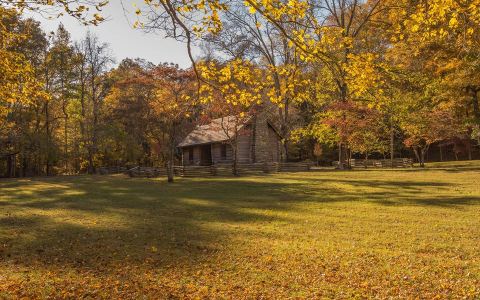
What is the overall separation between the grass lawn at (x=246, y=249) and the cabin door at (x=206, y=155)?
2797 centimetres

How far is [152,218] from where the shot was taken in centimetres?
1226

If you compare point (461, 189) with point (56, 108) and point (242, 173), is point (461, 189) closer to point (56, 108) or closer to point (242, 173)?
point (242, 173)

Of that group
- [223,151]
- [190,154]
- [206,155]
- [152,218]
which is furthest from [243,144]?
[152,218]

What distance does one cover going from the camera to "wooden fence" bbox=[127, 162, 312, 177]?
32.4 metres

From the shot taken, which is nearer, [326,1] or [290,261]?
[290,261]

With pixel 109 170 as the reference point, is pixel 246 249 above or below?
below

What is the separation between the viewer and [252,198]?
661 inches

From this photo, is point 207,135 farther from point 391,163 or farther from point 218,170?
point 391,163

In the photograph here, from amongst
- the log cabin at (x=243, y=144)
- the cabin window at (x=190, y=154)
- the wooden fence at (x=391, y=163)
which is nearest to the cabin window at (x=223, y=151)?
the log cabin at (x=243, y=144)

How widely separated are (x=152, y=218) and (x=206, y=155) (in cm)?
3176

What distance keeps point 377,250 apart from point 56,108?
4635 centimetres

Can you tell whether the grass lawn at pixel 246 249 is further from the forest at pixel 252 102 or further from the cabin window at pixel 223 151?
the cabin window at pixel 223 151

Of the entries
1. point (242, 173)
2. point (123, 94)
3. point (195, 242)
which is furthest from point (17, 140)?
point (195, 242)

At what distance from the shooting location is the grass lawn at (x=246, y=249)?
5973 millimetres
